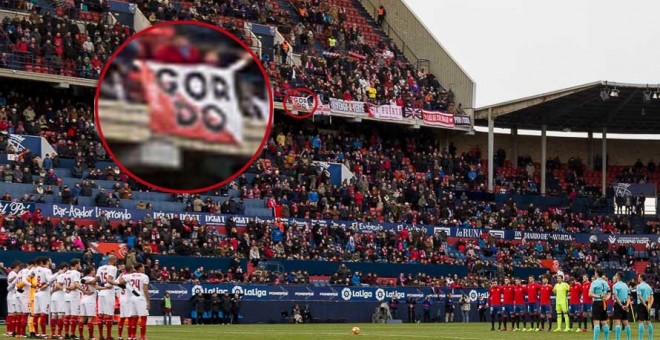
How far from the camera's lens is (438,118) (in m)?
71.9

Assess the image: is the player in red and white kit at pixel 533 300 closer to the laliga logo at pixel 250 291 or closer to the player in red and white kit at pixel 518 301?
the player in red and white kit at pixel 518 301

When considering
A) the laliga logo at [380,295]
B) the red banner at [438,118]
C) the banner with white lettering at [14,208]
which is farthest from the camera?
the red banner at [438,118]

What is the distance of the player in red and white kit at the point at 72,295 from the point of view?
30655mm

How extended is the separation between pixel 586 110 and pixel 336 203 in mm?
20545

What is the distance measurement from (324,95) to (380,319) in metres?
16.2

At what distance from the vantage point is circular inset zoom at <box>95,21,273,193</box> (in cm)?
1597

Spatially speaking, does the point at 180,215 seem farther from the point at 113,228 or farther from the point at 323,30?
the point at 323,30

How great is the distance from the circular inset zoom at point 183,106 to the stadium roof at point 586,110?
5294 cm

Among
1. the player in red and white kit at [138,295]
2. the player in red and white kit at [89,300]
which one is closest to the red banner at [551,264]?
the player in red and white kit at [89,300]

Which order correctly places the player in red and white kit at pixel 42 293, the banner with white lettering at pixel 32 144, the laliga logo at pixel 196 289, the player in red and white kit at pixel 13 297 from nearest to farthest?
the player in red and white kit at pixel 42 293 → the player in red and white kit at pixel 13 297 → the laliga logo at pixel 196 289 → the banner with white lettering at pixel 32 144

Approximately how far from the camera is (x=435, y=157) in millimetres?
72000

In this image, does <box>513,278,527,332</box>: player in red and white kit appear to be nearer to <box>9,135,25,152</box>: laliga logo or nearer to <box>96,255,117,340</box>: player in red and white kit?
<box>9,135,25,152</box>: laliga logo

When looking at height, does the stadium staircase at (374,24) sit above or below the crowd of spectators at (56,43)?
above

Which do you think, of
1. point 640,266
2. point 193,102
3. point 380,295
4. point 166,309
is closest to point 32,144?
point 166,309
